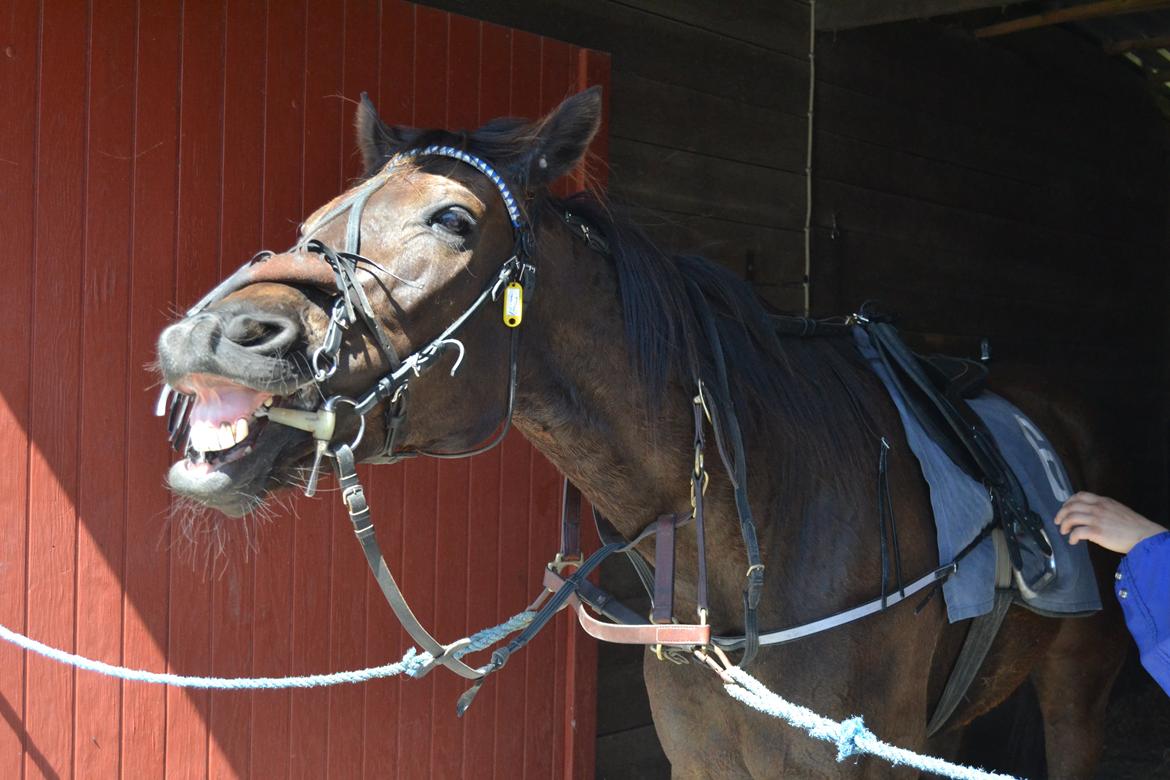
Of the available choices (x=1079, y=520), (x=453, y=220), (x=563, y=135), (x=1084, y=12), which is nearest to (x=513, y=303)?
(x=453, y=220)

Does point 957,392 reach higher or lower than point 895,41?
lower

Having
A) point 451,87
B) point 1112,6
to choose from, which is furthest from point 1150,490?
point 451,87

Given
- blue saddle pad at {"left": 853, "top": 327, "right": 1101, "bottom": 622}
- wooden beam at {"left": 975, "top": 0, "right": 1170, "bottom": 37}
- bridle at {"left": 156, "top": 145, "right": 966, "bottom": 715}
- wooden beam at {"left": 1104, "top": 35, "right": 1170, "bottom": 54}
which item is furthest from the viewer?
wooden beam at {"left": 1104, "top": 35, "right": 1170, "bottom": 54}

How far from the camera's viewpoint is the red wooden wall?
244 cm

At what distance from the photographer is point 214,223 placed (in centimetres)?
269

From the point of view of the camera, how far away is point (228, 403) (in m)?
1.48

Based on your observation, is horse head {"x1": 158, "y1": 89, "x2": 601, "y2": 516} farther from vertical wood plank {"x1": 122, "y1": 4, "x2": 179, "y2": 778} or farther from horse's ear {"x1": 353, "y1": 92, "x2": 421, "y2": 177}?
vertical wood plank {"x1": 122, "y1": 4, "x2": 179, "y2": 778}

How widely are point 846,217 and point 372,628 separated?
2837 mm

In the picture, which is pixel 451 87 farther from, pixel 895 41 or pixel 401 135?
pixel 895 41

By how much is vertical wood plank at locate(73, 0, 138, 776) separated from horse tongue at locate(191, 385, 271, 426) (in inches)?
48.5

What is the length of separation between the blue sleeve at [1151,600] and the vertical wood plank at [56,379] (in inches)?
92.6

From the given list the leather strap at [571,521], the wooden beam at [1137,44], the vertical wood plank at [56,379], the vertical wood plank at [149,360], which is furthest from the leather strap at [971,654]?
the wooden beam at [1137,44]

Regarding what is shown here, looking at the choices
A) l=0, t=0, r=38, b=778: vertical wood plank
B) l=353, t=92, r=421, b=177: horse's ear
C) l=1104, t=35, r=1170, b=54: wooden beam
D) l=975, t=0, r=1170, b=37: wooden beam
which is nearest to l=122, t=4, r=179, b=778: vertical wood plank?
l=0, t=0, r=38, b=778: vertical wood plank

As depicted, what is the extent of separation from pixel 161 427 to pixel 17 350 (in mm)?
377
